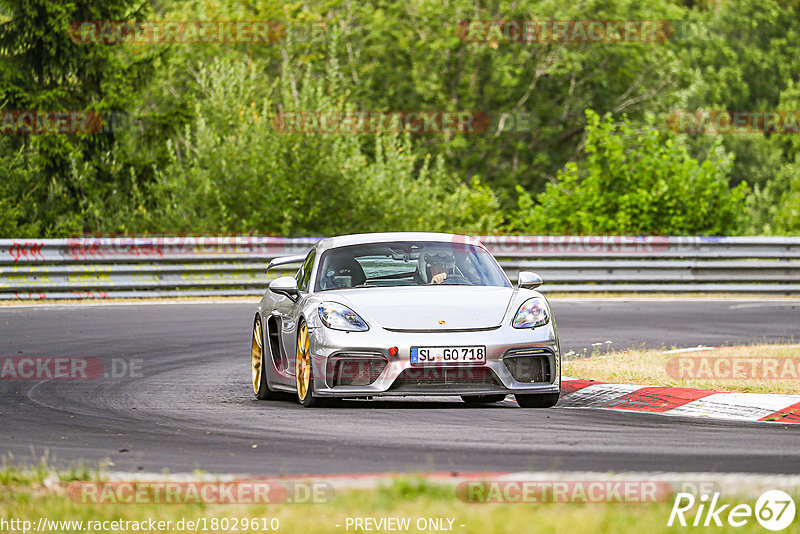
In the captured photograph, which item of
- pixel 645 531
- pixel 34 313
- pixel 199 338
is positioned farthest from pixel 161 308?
pixel 645 531

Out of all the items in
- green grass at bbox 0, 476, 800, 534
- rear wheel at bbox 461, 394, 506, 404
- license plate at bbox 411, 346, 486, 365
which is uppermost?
green grass at bbox 0, 476, 800, 534

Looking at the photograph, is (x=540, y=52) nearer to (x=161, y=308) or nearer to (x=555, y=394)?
(x=161, y=308)

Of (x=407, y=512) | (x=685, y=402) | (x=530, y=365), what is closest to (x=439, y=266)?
(x=530, y=365)

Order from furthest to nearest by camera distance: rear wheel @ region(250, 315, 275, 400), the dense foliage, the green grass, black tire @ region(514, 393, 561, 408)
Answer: the dense foliage → rear wheel @ region(250, 315, 275, 400) → black tire @ region(514, 393, 561, 408) → the green grass

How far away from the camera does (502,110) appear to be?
52.6 m

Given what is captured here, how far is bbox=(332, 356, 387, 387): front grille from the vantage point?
903cm

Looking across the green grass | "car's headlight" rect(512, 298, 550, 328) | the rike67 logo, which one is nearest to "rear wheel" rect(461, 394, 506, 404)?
"car's headlight" rect(512, 298, 550, 328)

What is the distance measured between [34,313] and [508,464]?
1352cm

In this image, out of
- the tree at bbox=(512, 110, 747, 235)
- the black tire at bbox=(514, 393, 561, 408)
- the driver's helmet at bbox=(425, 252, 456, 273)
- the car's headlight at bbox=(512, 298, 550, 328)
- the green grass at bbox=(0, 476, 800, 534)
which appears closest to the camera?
the green grass at bbox=(0, 476, 800, 534)

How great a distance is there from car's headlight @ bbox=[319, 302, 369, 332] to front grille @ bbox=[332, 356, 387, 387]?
0.76ft

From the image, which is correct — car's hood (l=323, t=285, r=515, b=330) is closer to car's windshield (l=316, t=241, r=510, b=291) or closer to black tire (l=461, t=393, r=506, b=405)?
car's windshield (l=316, t=241, r=510, b=291)

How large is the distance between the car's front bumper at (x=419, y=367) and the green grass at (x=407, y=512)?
10.2 feet

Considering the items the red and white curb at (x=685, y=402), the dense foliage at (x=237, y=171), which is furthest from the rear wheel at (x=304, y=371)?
the dense foliage at (x=237, y=171)

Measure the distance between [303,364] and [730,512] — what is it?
467 centimetres
